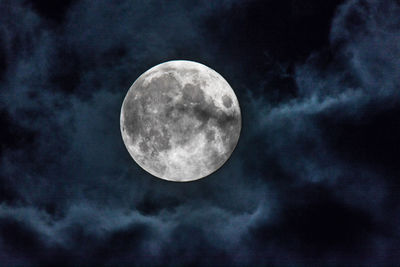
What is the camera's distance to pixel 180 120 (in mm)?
11250

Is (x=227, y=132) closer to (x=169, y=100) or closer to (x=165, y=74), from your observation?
(x=169, y=100)

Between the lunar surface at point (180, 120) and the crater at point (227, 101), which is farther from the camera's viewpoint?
the crater at point (227, 101)

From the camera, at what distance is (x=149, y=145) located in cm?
1216

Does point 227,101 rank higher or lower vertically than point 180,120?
higher

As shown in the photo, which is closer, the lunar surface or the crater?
the lunar surface

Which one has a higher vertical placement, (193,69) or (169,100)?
(193,69)

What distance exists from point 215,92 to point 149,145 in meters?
3.91

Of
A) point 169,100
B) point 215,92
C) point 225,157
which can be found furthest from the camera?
point 225,157

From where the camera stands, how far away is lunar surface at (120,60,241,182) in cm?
1138

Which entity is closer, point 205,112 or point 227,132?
point 205,112

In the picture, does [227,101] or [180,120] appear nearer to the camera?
[180,120]

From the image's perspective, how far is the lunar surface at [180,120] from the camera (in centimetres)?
1138

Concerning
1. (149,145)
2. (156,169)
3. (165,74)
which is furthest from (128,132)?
(165,74)

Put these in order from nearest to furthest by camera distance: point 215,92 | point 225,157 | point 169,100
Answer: point 169,100 < point 215,92 < point 225,157
